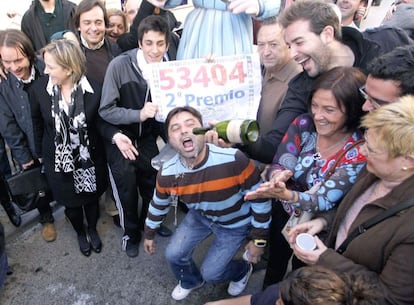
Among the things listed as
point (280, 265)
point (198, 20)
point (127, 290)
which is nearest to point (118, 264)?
point (127, 290)

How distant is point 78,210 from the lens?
2.96 meters

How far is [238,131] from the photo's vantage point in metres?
1.77

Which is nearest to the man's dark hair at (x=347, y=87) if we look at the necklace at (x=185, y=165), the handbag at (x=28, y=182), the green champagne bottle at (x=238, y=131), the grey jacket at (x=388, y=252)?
the green champagne bottle at (x=238, y=131)

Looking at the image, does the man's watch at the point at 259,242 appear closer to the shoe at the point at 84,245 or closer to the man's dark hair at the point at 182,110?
the man's dark hair at the point at 182,110

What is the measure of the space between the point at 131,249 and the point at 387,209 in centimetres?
233

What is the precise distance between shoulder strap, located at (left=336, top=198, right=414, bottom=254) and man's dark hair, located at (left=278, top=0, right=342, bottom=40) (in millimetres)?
1084

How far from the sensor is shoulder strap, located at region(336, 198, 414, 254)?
128 cm

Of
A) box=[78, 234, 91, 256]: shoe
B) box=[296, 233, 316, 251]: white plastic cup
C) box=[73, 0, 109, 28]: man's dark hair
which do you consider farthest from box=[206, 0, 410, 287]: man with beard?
box=[78, 234, 91, 256]: shoe

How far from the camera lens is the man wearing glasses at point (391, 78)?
1461mm

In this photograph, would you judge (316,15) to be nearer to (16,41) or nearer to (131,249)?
(16,41)

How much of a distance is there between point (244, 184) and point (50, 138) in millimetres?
1603

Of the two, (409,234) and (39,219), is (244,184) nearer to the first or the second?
(409,234)

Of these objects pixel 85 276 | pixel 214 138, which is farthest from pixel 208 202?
pixel 85 276

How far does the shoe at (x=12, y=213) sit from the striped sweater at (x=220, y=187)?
6.10 feet
